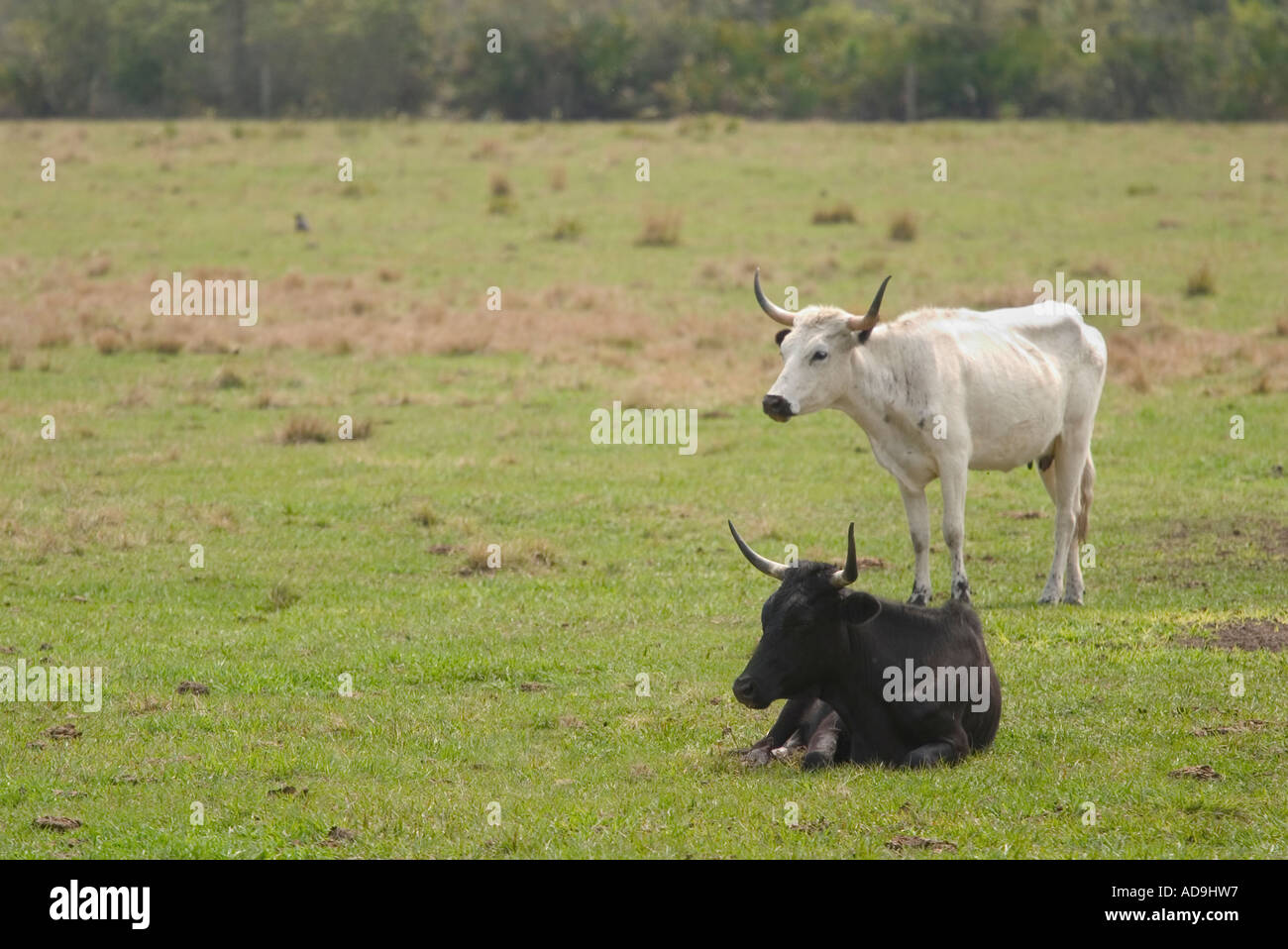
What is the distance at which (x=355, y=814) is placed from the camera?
7812 mm

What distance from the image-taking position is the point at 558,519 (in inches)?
584

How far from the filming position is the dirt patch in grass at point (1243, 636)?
10406 mm

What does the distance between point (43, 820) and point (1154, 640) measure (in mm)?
6653

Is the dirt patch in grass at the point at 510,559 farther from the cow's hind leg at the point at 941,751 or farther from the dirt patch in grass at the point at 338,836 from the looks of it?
the dirt patch in grass at the point at 338,836

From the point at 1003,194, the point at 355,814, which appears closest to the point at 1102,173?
the point at 1003,194

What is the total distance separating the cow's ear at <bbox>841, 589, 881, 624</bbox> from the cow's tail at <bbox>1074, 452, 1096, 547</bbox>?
4.50 metres

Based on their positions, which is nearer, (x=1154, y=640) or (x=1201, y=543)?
(x=1154, y=640)

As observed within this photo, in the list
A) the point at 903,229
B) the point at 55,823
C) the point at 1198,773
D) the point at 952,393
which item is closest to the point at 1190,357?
the point at 903,229

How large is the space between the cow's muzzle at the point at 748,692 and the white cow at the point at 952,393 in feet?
9.19

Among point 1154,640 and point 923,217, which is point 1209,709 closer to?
point 1154,640

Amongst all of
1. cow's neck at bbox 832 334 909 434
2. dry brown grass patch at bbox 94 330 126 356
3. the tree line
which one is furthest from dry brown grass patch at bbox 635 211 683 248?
the tree line

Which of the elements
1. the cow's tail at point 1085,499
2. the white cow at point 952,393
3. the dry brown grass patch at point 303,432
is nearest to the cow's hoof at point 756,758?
the white cow at point 952,393

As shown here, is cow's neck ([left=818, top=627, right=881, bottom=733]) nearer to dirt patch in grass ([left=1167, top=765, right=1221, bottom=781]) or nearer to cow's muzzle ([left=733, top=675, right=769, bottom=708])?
cow's muzzle ([left=733, top=675, right=769, bottom=708])
